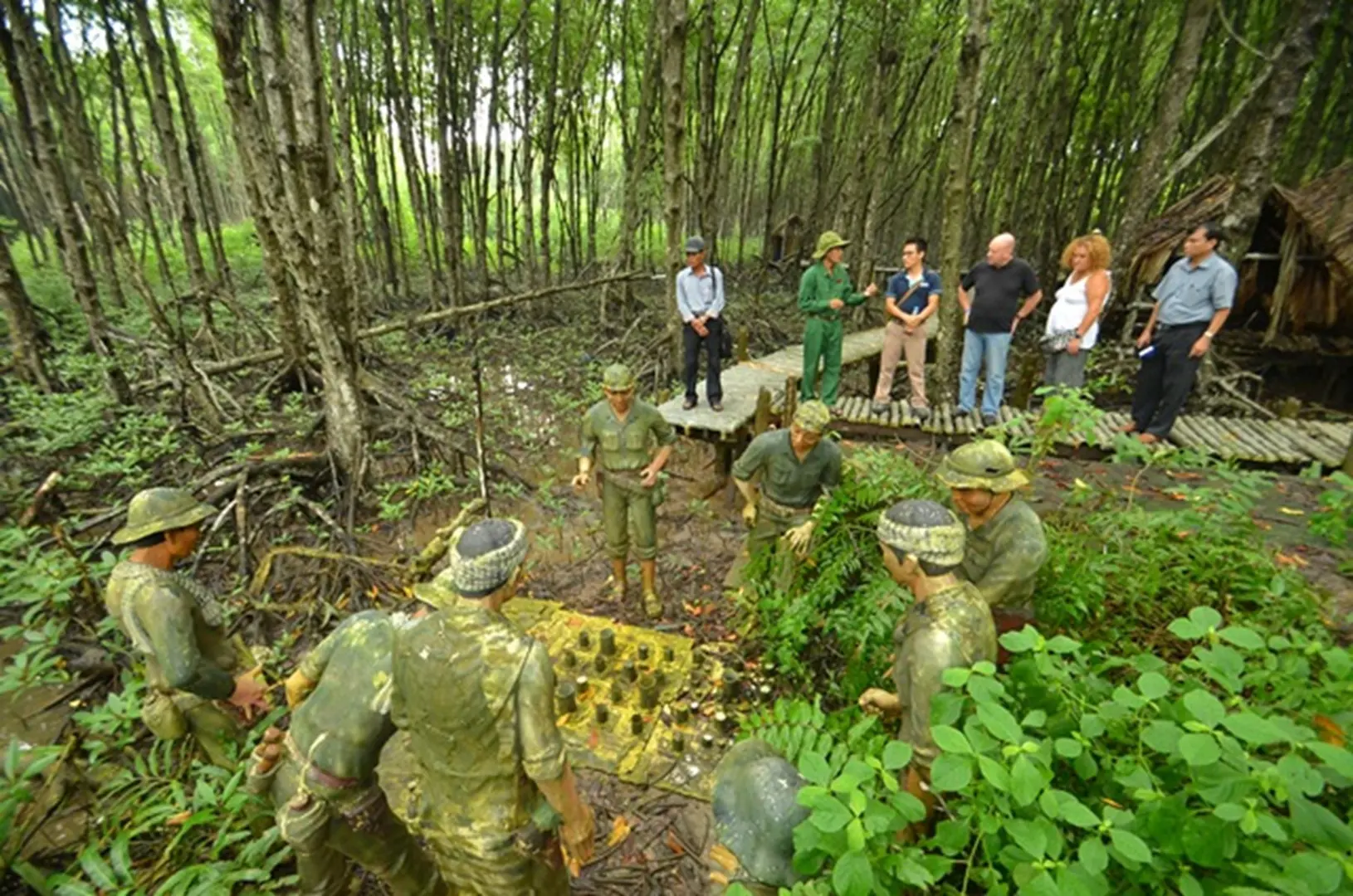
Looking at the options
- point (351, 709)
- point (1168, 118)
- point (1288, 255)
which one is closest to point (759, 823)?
point (351, 709)

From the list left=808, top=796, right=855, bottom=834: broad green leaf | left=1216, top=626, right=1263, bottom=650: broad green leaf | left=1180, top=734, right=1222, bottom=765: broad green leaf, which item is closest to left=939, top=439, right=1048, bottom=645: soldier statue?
left=1216, top=626, right=1263, bottom=650: broad green leaf

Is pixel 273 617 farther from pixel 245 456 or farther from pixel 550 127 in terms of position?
pixel 550 127

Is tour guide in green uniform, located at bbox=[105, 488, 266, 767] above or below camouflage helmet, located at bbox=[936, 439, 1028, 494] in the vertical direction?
below

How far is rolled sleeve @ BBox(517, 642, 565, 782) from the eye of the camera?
2162 mm

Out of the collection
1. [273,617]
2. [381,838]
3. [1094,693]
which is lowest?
[273,617]

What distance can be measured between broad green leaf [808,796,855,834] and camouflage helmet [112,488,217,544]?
3073mm

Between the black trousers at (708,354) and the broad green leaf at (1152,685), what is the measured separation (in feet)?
19.4

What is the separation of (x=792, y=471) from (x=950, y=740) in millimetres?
3041

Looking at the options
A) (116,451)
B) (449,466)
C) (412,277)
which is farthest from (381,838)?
(412,277)

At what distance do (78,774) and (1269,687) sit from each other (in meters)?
5.46

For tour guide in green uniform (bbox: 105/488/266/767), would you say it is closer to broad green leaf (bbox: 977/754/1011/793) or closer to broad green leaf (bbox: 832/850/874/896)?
broad green leaf (bbox: 832/850/874/896)

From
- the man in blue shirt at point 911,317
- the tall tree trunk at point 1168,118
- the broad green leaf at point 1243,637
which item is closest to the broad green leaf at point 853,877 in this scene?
the broad green leaf at point 1243,637

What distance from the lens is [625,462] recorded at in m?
5.02

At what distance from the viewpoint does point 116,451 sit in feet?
21.9
